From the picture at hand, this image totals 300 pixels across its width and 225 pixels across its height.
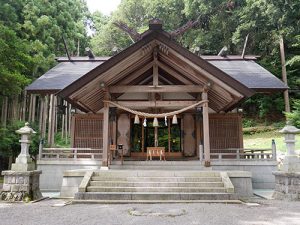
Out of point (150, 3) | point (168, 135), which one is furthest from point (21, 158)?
point (150, 3)

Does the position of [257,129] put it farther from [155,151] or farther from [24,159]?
[24,159]

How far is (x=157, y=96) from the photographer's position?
12.3 m

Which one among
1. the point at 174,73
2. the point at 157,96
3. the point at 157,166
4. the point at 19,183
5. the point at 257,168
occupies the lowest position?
the point at 19,183

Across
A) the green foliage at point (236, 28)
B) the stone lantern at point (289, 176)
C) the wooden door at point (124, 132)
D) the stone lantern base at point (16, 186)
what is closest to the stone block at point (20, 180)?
the stone lantern base at point (16, 186)

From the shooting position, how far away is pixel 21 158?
25.5 ft

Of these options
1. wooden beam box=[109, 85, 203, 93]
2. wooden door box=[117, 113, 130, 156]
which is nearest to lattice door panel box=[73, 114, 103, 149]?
wooden door box=[117, 113, 130, 156]

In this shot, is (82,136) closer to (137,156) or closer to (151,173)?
(137,156)

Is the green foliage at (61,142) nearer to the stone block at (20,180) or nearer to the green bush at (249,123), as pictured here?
the green bush at (249,123)

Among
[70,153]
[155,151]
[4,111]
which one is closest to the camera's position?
[70,153]

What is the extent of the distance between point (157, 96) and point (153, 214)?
24.0ft

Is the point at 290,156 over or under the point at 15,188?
over

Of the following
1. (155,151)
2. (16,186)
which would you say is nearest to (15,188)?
(16,186)

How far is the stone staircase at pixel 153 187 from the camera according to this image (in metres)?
6.96

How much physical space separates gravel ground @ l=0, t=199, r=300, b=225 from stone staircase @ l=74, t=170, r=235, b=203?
1.40 ft
